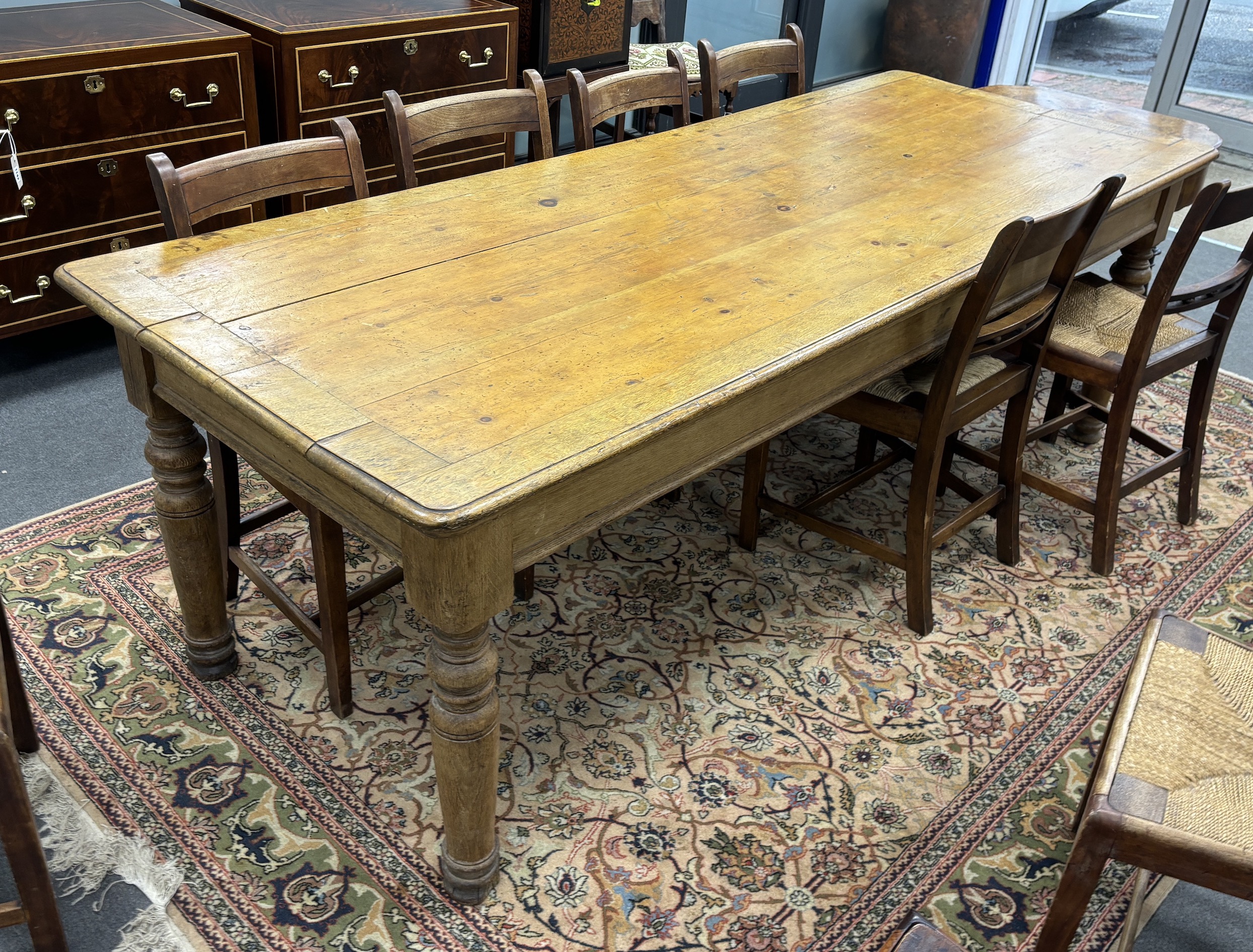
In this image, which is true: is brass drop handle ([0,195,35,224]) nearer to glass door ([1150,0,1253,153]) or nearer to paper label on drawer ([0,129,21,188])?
paper label on drawer ([0,129,21,188])

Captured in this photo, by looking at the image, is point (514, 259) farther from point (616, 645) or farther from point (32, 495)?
point (32, 495)

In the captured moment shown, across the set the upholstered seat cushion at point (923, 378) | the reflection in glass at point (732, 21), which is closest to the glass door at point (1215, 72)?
the reflection in glass at point (732, 21)

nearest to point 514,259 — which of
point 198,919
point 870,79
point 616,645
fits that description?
point 616,645

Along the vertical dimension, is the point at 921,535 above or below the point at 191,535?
below

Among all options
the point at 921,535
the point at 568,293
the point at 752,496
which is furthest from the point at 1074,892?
the point at 752,496

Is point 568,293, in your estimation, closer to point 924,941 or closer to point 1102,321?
point 924,941

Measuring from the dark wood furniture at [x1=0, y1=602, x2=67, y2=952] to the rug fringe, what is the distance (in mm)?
83

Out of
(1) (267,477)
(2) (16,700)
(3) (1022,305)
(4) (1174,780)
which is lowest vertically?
(2) (16,700)

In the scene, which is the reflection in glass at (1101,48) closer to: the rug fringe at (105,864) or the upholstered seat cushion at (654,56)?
the upholstered seat cushion at (654,56)

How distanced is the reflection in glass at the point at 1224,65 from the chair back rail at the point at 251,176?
5061 mm

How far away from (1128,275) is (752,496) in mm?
1302

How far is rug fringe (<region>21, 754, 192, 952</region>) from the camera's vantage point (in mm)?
1718

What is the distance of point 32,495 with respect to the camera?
269 centimetres

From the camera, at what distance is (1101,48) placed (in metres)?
6.21
